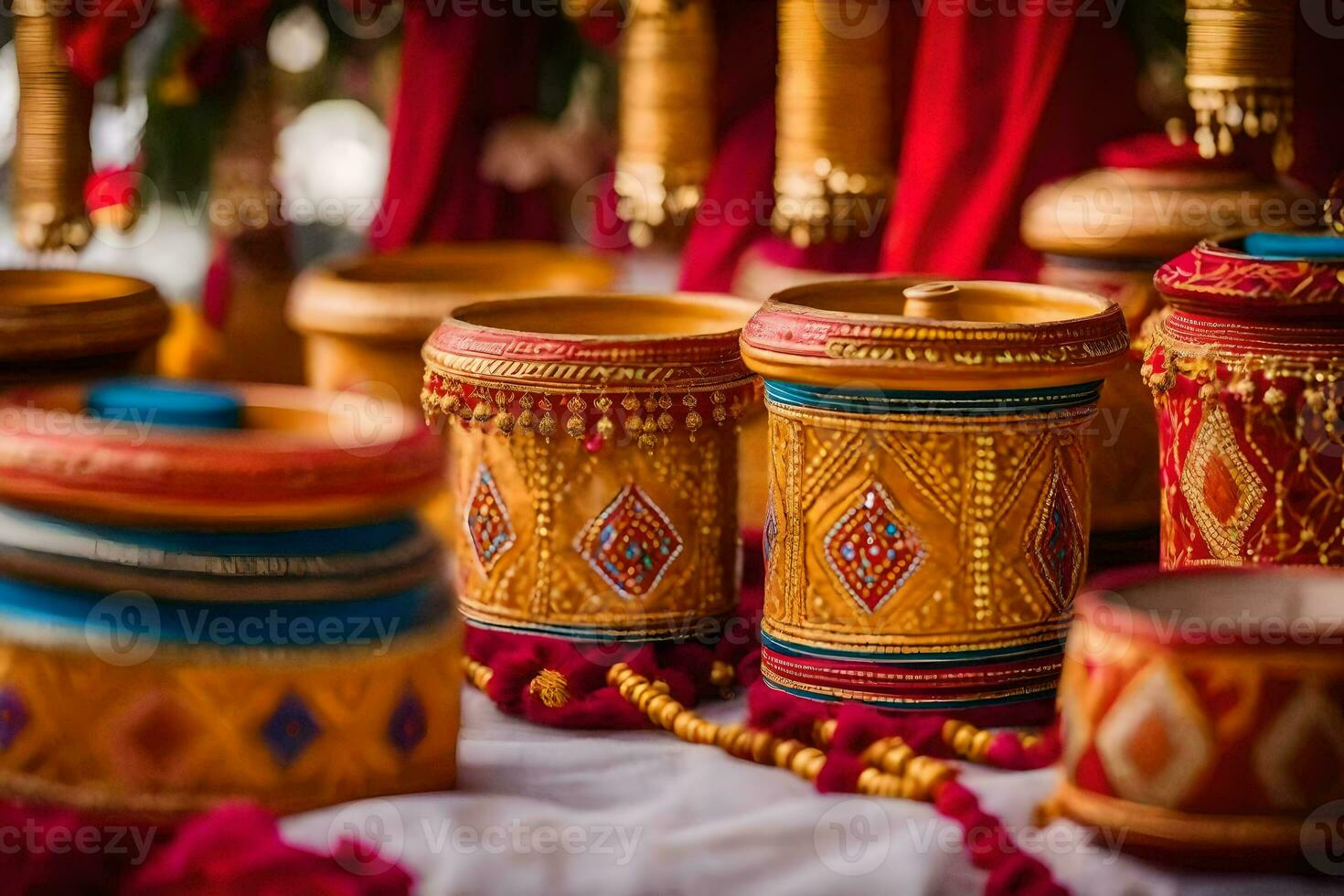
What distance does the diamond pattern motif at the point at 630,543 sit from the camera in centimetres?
117

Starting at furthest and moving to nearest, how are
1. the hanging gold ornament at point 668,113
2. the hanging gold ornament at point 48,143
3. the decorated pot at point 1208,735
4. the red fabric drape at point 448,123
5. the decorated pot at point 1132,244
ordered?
the red fabric drape at point 448,123 → the hanging gold ornament at point 48,143 → the hanging gold ornament at point 668,113 → the decorated pot at point 1132,244 → the decorated pot at point 1208,735

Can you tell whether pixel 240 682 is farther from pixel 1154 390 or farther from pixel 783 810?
pixel 1154 390

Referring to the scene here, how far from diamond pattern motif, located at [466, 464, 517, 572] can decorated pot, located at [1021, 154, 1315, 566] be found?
1.36 ft

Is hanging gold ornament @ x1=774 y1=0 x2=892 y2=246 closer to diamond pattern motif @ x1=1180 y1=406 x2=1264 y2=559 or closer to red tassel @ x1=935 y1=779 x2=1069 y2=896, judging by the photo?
diamond pattern motif @ x1=1180 y1=406 x2=1264 y2=559

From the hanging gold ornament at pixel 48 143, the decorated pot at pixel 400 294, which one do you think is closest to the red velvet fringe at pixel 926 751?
the decorated pot at pixel 400 294

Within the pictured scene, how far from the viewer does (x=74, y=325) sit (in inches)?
54.2

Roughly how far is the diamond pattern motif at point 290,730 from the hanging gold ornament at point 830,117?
0.71m

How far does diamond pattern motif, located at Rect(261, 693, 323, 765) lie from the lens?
0.94 metres

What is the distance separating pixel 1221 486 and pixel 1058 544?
0.35 ft

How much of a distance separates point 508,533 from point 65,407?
28 cm

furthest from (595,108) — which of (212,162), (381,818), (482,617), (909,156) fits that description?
(381,818)

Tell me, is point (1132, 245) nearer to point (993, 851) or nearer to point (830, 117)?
point (830, 117)

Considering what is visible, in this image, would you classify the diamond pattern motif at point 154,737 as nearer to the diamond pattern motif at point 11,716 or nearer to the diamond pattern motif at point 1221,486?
the diamond pattern motif at point 11,716

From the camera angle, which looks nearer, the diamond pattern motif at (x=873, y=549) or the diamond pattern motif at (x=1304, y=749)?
the diamond pattern motif at (x=1304, y=749)
